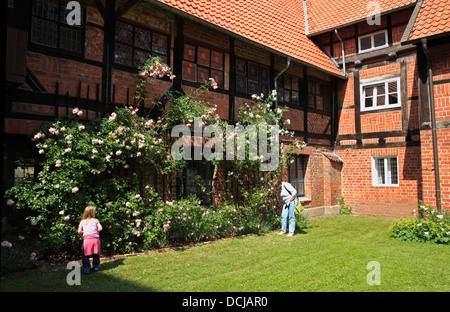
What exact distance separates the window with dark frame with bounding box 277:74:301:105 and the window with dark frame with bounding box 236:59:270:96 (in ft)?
2.48

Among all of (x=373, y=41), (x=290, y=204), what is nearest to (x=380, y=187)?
(x=290, y=204)

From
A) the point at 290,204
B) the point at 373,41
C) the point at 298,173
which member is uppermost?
the point at 373,41

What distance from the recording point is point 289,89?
39.6ft

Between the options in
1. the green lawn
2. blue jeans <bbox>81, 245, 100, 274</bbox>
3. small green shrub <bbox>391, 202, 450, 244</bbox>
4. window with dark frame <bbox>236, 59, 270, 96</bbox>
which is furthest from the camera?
window with dark frame <bbox>236, 59, 270, 96</bbox>

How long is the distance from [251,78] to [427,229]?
665 centimetres

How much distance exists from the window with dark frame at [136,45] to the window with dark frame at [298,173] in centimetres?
637

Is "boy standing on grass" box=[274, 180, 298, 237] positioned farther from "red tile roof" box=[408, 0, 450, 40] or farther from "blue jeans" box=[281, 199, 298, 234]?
"red tile roof" box=[408, 0, 450, 40]

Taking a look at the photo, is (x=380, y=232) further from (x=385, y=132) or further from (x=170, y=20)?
(x=170, y=20)

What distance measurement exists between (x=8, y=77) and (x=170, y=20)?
15.3 ft

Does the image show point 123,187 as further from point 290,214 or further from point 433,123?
point 433,123

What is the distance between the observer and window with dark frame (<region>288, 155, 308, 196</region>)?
1222 cm

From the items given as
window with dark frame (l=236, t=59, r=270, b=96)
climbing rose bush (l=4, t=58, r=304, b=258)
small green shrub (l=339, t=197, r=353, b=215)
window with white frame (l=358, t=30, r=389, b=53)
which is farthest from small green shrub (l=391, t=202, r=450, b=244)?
window with white frame (l=358, t=30, r=389, b=53)

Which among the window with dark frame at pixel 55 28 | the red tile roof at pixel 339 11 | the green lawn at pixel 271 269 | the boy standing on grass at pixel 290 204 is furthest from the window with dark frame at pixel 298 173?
the window with dark frame at pixel 55 28

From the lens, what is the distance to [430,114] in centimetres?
1012
